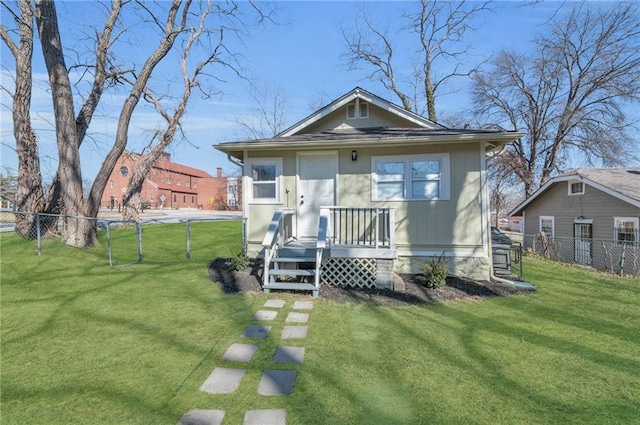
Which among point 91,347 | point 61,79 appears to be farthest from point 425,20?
point 91,347

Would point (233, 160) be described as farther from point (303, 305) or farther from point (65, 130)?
point (303, 305)

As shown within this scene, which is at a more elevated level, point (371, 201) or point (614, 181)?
point (614, 181)

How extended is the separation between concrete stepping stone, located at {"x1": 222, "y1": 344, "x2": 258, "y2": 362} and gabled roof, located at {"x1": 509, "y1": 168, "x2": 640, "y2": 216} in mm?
14781

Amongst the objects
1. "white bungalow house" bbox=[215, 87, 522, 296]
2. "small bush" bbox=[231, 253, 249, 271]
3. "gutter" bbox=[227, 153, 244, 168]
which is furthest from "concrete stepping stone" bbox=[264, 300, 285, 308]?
"gutter" bbox=[227, 153, 244, 168]

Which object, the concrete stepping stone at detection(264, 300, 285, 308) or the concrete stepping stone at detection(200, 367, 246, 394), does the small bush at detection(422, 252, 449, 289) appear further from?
the concrete stepping stone at detection(200, 367, 246, 394)

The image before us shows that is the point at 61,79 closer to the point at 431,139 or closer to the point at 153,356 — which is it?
the point at 153,356

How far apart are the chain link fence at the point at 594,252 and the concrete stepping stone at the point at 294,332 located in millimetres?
10598

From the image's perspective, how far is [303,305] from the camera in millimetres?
5367

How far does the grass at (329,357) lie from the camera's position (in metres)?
2.58

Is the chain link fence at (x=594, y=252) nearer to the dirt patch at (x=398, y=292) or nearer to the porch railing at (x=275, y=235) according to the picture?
the dirt patch at (x=398, y=292)

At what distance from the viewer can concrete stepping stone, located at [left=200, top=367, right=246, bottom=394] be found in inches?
112

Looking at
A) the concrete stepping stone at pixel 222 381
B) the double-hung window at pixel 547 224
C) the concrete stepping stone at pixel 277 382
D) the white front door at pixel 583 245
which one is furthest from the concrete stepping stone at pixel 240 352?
the double-hung window at pixel 547 224

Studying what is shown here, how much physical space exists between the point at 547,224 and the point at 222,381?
762 inches

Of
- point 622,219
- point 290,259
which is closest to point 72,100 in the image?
point 290,259
